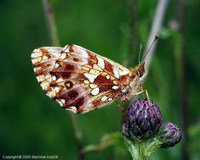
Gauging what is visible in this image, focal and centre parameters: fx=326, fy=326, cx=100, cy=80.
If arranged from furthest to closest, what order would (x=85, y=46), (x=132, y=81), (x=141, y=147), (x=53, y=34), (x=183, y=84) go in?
(x=85, y=46) → (x=183, y=84) → (x=53, y=34) → (x=132, y=81) → (x=141, y=147)

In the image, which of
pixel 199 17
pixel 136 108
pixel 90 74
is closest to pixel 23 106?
pixel 90 74

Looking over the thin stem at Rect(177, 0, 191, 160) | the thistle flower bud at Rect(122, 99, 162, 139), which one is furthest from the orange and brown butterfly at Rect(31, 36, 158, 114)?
the thin stem at Rect(177, 0, 191, 160)

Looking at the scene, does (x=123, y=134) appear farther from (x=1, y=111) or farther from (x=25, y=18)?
(x=25, y=18)

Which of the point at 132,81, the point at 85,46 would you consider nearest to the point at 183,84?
the point at 132,81

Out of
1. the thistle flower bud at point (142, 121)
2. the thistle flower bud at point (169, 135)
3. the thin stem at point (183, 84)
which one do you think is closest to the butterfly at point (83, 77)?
the thistle flower bud at point (142, 121)

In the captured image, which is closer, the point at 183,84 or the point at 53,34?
the point at 53,34

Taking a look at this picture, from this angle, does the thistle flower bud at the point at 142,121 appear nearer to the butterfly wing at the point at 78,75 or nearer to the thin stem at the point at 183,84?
the butterfly wing at the point at 78,75

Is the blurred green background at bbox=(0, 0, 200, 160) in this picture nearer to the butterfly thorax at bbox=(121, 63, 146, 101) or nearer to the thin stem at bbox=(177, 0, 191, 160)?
the thin stem at bbox=(177, 0, 191, 160)

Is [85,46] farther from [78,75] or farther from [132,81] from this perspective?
[132,81]

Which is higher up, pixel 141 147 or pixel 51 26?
pixel 51 26
